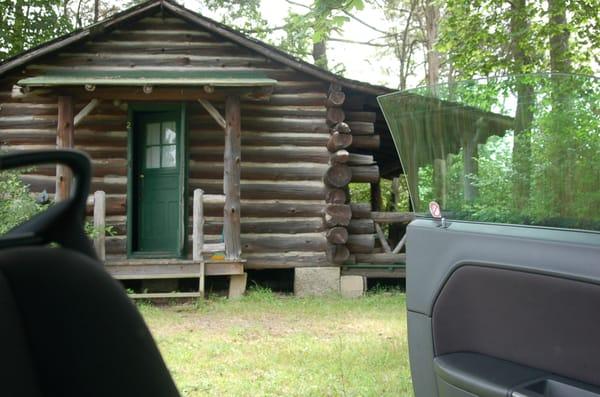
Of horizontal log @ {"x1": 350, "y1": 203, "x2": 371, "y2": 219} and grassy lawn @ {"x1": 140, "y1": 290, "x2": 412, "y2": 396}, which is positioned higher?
horizontal log @ {"x1": 350, "y1": 203, "x2": 371, "y2": 219}

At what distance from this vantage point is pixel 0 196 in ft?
28.8

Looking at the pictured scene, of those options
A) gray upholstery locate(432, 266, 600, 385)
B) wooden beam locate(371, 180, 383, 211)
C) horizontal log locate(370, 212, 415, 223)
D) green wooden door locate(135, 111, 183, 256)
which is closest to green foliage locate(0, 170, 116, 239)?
green wooden door locate(135, 111, 183, 256)

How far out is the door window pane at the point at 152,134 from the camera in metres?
10.2

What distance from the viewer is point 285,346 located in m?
6.11

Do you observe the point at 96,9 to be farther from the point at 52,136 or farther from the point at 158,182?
the point at 158,182

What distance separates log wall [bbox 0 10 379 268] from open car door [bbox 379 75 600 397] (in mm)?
7015

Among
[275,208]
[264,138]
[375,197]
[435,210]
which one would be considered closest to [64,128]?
[264,138]

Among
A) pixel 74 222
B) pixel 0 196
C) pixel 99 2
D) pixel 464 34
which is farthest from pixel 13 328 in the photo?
pixel 99 2

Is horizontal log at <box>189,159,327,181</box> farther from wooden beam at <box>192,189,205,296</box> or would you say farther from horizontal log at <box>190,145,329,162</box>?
wooden beam at <box>192,189,205,296</box>

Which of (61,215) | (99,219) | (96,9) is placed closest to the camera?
(61,215)

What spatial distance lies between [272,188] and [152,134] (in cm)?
226

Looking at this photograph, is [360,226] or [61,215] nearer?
[61,215]

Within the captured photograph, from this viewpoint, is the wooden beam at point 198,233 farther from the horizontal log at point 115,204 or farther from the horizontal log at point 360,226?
the horizontal log at point 360,226

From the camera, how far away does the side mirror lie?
0.97 meters
